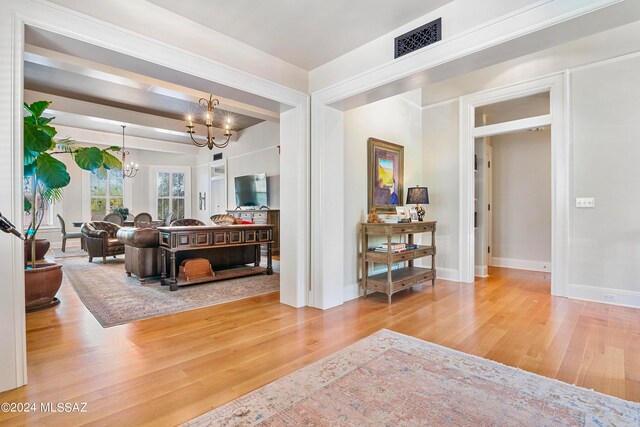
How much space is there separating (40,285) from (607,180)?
654 centimetres

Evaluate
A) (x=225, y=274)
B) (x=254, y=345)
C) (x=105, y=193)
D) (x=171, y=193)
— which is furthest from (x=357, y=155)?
(x=105, y=193)

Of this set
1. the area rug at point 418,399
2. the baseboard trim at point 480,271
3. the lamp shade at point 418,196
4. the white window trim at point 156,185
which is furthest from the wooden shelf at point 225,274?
the white window trim at point 156,185

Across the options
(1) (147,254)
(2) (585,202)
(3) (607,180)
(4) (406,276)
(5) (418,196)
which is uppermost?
(3) (607,180)

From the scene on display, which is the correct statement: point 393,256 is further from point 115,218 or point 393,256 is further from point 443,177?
point 115,218

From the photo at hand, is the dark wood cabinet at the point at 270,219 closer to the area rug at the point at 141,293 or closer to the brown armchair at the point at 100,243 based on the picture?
the area rug at the point at 141,293

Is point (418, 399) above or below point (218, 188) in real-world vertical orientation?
below

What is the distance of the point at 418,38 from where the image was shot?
104 inches

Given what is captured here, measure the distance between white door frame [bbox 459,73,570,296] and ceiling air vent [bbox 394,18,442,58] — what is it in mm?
2530

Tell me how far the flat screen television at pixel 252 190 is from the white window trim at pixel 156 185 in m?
3.46

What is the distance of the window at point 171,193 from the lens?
11.0 m

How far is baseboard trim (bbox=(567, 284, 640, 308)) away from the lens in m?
3.51

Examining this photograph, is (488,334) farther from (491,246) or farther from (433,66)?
(491,246)

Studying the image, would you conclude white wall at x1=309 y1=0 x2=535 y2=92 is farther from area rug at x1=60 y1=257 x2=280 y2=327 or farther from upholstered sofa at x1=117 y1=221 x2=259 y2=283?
upholstered sofa at x1=117 y1=221 x2=259 y2=283

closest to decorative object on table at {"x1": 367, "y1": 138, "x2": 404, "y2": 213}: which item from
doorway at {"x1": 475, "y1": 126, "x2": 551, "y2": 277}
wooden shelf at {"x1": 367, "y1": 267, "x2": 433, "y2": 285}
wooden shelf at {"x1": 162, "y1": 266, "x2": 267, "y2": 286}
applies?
wooden shelf at {"x1": 367, "y1": 267, "x2": 433, "y2": 285}
